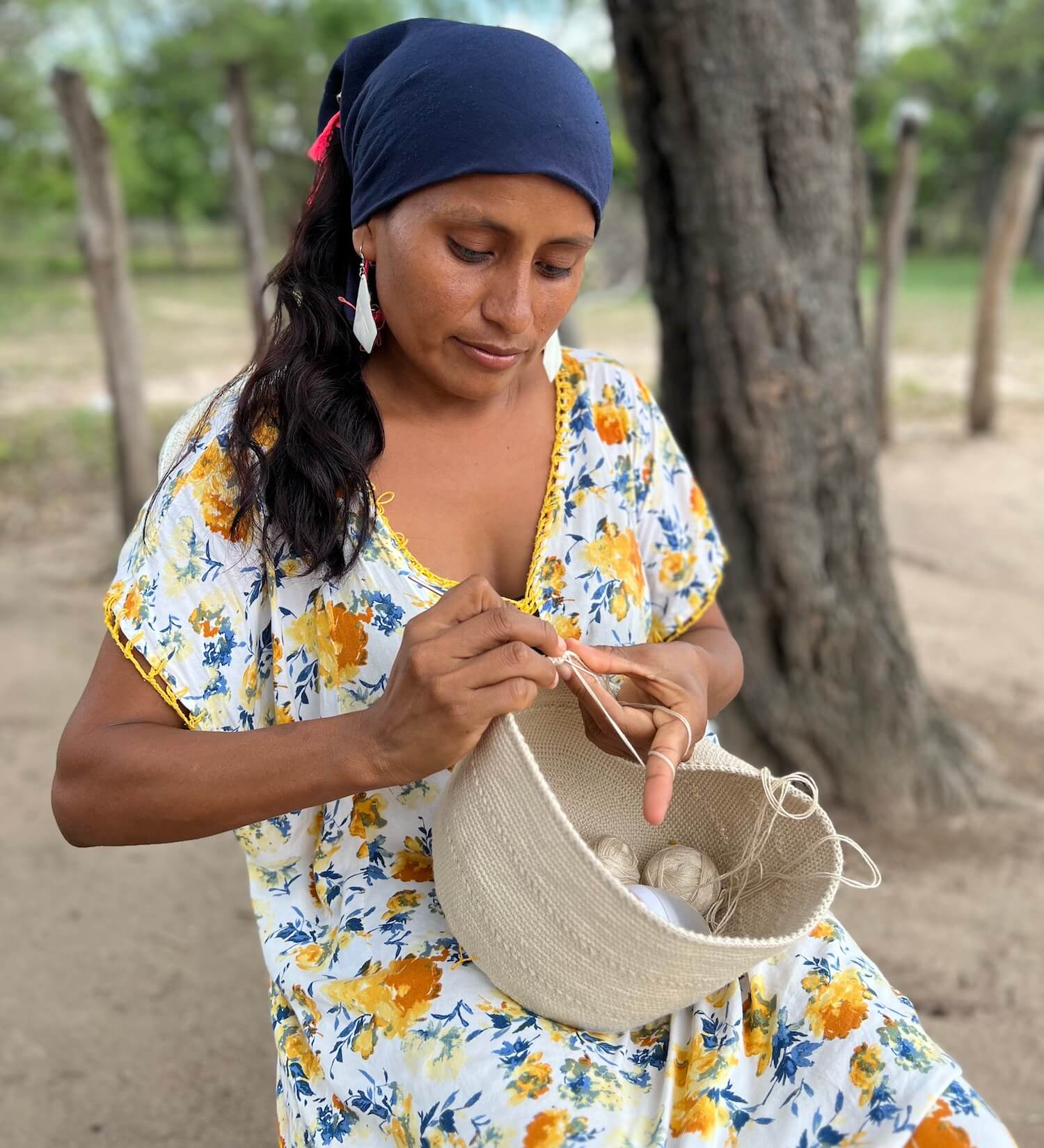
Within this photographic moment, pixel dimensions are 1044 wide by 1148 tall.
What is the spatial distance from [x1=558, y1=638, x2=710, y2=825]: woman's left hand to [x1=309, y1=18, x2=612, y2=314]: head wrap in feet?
1.96

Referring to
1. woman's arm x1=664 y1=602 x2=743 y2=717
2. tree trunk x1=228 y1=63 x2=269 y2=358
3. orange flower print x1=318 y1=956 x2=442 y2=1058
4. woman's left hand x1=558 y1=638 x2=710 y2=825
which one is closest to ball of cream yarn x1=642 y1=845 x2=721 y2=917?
woman's left hand x1=558 y1=638 x2=710 y2=825

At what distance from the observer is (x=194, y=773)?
1.48m

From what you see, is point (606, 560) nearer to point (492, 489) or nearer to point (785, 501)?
point (492, 489)

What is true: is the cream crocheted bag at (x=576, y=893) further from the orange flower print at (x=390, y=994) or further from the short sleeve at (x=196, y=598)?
the short sleeve at (x=196, y=598)

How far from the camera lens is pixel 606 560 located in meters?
1.83

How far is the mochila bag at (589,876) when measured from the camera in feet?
4.20

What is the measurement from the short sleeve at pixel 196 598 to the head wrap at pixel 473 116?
17.1 inches

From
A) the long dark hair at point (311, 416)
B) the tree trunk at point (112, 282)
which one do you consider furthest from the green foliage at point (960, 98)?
the long dark hair at point (311, 416)

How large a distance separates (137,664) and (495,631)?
50 centimetres

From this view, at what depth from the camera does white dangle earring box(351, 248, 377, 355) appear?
1.64m

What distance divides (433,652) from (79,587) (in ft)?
16.2

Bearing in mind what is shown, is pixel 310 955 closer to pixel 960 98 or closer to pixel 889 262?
pixel 889 262

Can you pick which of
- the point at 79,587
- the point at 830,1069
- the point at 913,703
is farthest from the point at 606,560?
the point at 79,587

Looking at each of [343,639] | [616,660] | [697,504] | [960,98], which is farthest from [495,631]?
[960,98]
